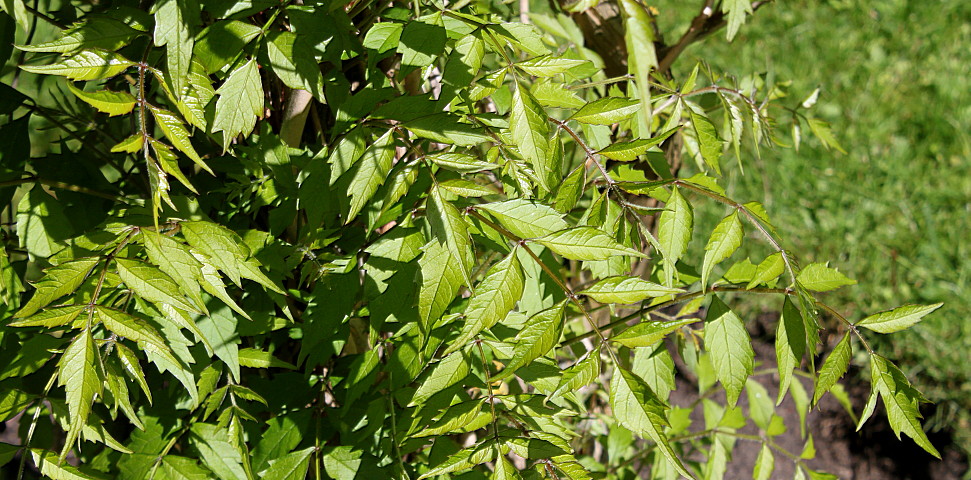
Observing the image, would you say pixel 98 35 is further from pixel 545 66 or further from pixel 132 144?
pixel 545 66

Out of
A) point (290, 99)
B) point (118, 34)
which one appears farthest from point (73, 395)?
point (290, 99)

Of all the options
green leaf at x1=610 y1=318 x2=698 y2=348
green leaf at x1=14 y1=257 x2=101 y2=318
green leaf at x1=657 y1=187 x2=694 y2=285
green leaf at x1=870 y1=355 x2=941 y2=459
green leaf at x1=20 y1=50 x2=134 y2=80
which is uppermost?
green leaf at x1=20 y1=50 x2=134 y2=80

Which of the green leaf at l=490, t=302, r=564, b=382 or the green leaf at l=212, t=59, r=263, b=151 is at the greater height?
the green leaf at l=212, t=59, r=263, b=151

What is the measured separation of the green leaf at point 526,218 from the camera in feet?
2.87

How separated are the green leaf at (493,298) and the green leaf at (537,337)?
39 mm

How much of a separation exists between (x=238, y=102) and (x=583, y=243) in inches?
16.8

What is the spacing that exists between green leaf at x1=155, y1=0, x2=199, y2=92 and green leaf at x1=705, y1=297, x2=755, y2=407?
2.25 feet

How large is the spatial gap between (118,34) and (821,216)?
3278 millimetres

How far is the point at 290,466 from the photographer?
1.11m

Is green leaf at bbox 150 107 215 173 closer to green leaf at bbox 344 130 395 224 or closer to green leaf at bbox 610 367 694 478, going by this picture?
green leaf at bbox 344 130 395 224

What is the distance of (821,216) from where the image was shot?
11.5 feet

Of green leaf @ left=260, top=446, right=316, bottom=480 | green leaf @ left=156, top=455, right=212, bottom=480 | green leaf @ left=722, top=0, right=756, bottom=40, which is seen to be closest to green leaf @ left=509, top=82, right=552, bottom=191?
green leaf @ left=722, top=0, right=756, bottom=40

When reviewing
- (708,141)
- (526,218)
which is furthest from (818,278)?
(526,218)

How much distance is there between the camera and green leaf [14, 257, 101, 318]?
31.5 inches
